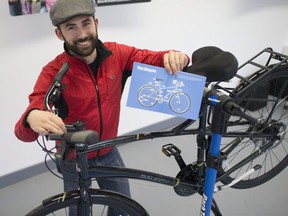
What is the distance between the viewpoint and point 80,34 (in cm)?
94

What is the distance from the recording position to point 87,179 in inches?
35.3

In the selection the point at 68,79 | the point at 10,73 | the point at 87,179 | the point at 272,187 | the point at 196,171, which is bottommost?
the point at 272,187

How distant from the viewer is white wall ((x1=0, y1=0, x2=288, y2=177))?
1633 mm

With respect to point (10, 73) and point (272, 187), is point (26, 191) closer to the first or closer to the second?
point (10, 73)

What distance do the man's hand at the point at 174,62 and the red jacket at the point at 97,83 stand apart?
113 mm

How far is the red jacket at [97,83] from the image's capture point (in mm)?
993

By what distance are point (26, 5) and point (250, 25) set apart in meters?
1.89

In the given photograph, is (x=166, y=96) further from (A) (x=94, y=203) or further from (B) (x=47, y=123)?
(A) (x=94, y=203)

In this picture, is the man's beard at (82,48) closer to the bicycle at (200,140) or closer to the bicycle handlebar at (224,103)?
the bicycle at (200,140)

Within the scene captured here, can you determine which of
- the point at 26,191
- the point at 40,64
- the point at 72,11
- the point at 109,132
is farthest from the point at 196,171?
the point at 26,191

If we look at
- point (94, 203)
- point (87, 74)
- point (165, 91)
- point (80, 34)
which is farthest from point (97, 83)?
point (94, 203)

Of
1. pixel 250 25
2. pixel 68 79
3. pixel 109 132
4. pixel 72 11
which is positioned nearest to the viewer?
pixel 72 11

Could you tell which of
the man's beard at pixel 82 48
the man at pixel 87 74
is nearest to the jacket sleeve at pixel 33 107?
the man at pixel 87 74

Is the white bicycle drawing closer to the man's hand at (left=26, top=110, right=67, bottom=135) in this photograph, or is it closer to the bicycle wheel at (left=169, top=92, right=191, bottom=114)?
the bicycle wheel at (left=169, top=92, right=191, bottom=114)
